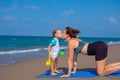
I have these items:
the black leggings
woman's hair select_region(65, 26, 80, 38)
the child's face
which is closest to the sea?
the child's face

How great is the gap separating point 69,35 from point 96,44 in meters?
0.81

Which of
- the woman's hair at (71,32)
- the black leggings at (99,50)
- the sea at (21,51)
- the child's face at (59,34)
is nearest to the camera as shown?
the black leggings at (99,50)

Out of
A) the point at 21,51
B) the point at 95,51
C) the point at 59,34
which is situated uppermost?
the point at 59,34

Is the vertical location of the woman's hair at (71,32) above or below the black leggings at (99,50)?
above

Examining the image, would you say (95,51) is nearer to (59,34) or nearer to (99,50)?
(99,50)

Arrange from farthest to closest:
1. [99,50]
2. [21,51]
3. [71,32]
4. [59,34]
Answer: [21,51] < [59,34] < [71,32] < [99,50]

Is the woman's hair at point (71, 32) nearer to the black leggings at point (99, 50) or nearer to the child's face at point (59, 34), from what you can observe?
the child's face at point (59, 34)

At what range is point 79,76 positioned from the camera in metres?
8.18

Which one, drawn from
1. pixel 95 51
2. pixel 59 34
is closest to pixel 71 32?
pixel 59 34

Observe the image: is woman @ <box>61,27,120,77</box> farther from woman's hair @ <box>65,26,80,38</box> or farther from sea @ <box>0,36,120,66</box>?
sea @ <box>0,36,120,66</box>

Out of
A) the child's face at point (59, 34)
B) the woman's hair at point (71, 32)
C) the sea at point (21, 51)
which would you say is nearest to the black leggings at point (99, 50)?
the woman's hair at point (71, 32)

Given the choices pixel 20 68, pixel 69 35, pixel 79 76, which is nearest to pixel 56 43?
pixel 69 35

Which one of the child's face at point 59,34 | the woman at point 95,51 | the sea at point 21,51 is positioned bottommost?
the sea at point 21,51

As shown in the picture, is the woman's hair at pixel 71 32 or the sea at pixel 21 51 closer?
the woman's hair at pixel 71 32
